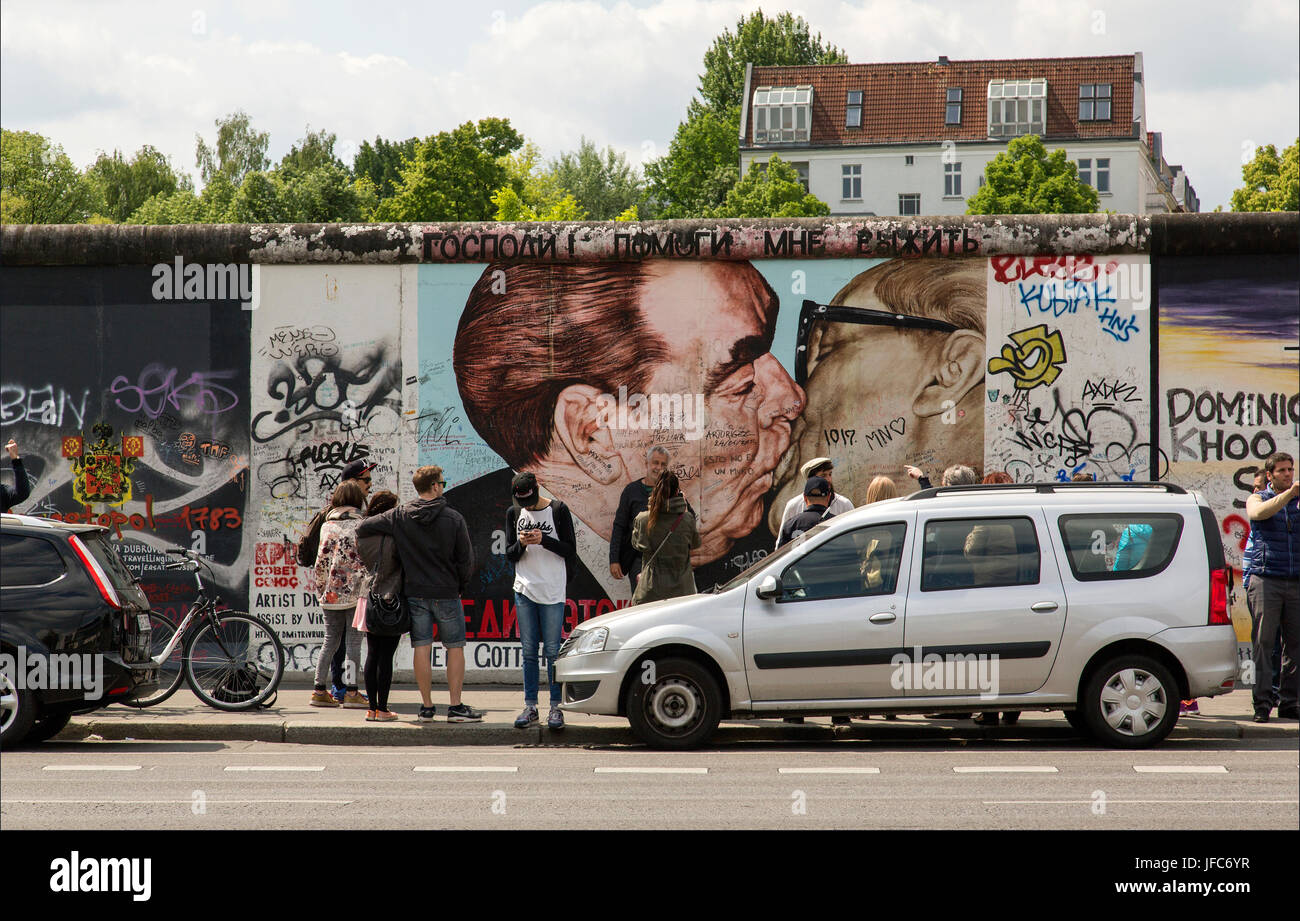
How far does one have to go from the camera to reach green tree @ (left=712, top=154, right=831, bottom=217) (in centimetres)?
5494

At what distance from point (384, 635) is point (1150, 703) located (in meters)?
5.61

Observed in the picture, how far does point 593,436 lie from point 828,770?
508 cm

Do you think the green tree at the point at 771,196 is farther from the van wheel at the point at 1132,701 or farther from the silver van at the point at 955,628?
the van wheel at the point at 1132,701

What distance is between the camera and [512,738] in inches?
386

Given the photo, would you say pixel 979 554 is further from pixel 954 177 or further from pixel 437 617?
pixel 954 177

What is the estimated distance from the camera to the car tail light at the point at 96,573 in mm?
9242

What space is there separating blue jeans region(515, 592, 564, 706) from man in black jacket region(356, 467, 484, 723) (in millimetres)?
491

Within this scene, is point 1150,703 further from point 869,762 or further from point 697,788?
point 697,788

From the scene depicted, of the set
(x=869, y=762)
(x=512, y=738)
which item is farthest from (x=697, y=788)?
(x=512, y=738)

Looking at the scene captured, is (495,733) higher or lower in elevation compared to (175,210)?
lower

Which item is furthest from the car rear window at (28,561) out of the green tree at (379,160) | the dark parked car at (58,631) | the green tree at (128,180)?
the green tree at (379,160)

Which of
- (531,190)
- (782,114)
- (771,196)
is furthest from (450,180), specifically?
(782,114)

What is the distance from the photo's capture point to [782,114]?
74938 millimetres

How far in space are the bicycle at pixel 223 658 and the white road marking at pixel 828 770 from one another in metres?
4.60
